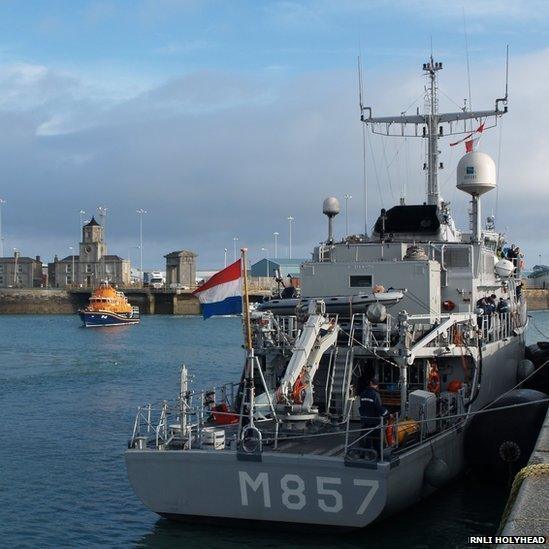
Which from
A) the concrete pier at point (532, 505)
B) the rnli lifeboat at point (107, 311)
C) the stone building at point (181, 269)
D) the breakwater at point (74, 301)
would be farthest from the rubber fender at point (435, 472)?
the stone building at point (181, 269)

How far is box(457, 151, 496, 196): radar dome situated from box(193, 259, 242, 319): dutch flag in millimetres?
10177

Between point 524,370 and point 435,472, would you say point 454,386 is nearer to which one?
point 435,472

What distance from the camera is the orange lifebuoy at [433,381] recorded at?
1838 centimetres

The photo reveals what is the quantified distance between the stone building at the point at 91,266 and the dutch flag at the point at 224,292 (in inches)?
5185

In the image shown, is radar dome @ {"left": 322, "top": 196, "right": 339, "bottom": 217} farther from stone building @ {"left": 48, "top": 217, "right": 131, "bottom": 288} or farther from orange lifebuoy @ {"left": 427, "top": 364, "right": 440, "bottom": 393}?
stone building @ {"left": 48, "top": 217, "right": 131, "bottom": 288}

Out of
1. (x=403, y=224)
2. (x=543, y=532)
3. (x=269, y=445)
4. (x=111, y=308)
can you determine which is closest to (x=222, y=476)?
(x=269, y=445)

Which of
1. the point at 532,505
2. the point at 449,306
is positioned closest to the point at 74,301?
the point at 449,306

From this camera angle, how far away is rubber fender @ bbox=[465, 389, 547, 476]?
1788 centimetres

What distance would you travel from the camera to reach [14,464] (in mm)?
21734

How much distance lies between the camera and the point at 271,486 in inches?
561

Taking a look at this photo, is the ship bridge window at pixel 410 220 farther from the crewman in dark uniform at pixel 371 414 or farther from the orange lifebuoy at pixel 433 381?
the crewman in dark uniform at pixel 371 414

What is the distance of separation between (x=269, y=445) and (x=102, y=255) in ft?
461

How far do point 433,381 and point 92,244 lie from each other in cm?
13949

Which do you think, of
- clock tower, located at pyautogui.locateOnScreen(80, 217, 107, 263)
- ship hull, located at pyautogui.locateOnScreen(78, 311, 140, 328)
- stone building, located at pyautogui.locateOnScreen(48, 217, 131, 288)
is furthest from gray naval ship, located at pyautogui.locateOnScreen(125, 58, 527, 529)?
clock tower, located at pyautogui.locateOnScreen(80, 217, 107, 263)
